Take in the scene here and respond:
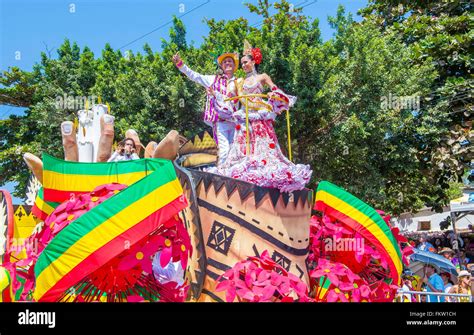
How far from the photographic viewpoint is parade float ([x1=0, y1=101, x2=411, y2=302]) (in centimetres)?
368

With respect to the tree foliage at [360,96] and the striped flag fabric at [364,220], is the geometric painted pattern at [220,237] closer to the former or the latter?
the striped flag fabric at [364,220]

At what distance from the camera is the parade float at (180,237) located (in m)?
3.68

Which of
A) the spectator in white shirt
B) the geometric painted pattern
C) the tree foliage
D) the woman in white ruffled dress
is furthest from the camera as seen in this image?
the tree foliage

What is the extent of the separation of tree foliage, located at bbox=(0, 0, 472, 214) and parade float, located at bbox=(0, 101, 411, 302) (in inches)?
258

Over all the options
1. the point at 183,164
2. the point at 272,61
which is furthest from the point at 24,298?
the point at 272,61

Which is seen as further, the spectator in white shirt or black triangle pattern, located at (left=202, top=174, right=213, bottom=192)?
the spectator in white shirt

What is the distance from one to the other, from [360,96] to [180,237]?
941 cm

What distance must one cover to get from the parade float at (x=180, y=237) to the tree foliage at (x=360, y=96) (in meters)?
6.56

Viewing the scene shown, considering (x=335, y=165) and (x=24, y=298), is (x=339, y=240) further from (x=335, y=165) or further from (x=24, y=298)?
(x=335, y=165)

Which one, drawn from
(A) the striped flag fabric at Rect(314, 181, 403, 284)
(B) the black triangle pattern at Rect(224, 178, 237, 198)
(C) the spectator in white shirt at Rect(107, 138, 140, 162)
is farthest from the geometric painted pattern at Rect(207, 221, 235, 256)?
(C) the spectator in white shirt at Rect(107, 138, 140, 162)

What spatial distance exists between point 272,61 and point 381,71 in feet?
8.32

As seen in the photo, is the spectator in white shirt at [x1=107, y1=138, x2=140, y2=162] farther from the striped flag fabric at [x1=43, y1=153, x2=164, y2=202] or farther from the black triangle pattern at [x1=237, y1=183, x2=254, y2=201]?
the black triangle pattern at [x1=237, y1=183, x2=254, y2=201]

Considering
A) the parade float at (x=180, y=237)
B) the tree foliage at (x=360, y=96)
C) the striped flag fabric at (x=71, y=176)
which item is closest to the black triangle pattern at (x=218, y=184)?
the parade float at (x=180, y=237)

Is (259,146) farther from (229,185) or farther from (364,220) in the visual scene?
(364,220)
